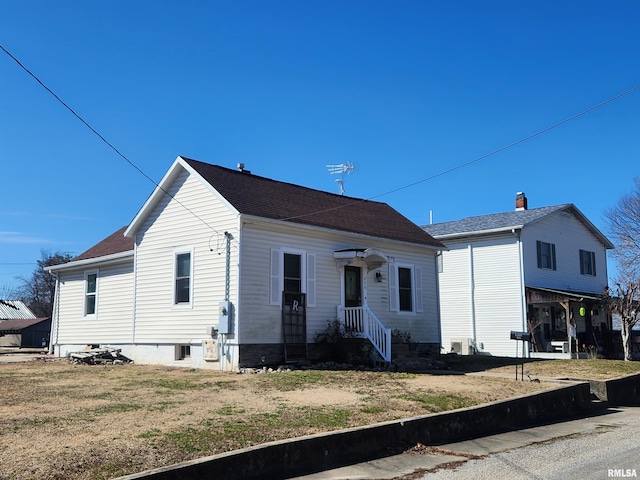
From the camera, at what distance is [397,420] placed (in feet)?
29.3

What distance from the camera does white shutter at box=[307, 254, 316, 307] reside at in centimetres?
1767

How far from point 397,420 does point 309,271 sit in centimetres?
907

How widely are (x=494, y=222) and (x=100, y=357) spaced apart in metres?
18.9

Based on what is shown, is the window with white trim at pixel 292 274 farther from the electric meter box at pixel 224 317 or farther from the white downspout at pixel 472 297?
the white downspout at pixel 472 297

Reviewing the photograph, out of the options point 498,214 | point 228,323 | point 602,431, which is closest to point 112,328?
point 228,323

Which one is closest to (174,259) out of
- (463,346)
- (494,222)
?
(463,346)

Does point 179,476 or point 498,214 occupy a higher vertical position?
point 498,214

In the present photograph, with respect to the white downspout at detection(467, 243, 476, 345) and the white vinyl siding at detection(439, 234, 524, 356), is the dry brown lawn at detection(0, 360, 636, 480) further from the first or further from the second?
the white downspout at detection(467, 243, 476, 345)

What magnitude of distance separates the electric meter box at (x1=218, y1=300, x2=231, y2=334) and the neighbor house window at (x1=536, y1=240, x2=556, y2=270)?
17.5m

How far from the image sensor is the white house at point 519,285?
27.0 metres

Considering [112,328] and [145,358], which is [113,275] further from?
[145,358]

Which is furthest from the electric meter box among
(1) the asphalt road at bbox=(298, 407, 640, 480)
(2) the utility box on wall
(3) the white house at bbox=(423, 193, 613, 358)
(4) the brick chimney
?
(4) the brick chimney

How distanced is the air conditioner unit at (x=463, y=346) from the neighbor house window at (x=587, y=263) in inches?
309

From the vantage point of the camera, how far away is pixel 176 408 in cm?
961
